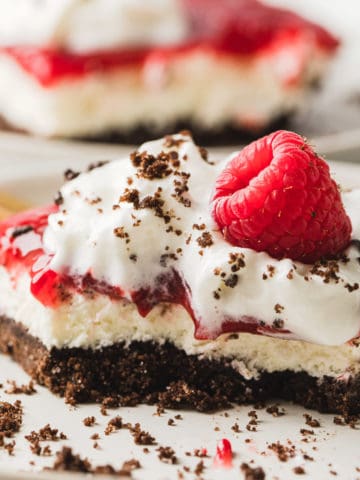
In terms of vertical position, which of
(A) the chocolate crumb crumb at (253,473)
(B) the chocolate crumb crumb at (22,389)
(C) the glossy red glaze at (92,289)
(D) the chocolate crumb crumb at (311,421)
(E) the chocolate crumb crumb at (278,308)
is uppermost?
(E) the chocolate crumb crumb at (278,308)

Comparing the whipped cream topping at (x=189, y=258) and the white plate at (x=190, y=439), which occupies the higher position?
the whipped cream topping at (x=189, y=258)

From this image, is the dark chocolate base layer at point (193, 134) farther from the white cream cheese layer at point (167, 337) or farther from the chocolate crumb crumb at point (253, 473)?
the chocolate crumb crumb at point (253, 473)

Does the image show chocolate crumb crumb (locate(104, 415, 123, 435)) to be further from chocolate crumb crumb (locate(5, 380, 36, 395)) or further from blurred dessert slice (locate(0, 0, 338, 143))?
blurred dessert slice (locate(0, 0, 338, 143))

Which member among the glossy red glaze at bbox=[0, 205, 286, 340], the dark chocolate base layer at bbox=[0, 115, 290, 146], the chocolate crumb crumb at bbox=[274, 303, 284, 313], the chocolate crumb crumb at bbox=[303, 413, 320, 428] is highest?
the chocolate crumb crumb at bbox=[274, 303, 284, 313]

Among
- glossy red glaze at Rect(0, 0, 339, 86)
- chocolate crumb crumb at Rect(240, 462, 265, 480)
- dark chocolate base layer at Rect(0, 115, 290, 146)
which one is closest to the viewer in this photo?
chocolate crumb crumb at Rect(240, 462, 265, 480)

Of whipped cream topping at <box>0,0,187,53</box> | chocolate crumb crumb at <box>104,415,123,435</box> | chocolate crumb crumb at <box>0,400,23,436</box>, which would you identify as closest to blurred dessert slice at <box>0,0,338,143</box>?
whipped cream topping at <box>0,0,187,53</box>

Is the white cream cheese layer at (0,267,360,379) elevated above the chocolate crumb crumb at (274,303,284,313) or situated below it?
below

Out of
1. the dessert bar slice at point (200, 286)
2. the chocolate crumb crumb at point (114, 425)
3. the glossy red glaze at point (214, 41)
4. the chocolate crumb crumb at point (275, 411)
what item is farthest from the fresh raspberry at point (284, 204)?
the glossy red glaze at point (214, 41)
